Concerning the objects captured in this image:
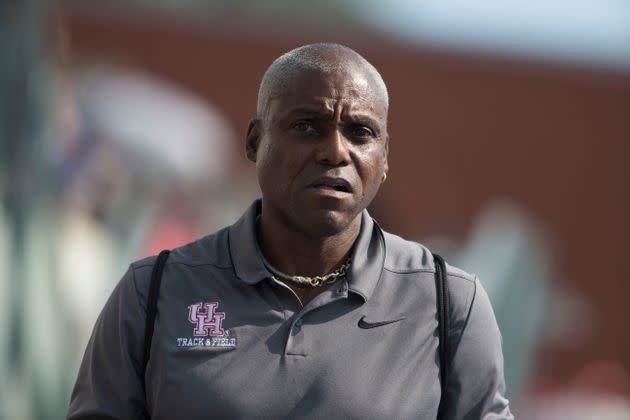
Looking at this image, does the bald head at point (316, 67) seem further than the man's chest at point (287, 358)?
Yes

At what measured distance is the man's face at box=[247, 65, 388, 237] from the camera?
231 centimetres

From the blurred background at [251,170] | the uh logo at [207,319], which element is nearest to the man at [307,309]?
the uh logo at [207,319]

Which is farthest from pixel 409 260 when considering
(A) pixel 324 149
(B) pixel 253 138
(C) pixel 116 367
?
(C) pixel 116 367

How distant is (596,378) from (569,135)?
2098 mm

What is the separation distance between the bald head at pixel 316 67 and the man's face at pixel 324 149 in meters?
0.01

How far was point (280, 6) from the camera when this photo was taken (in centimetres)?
1362

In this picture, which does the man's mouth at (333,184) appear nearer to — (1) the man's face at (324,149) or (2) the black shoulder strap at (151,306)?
(1) the man's face at (324,149)

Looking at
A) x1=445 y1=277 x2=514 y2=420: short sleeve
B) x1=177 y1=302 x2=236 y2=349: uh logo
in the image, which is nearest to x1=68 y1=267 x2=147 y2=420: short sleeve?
x1=177 y1=302 x2=236 y2=349: uh logo

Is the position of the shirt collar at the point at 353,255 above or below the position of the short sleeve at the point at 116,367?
above

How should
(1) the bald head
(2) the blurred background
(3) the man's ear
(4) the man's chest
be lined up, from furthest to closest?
(2) the blurred background < (3) the man's ear < (1) the bald head < (4) the man's chest

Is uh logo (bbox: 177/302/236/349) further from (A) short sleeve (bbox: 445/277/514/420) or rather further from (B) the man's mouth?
(A) short sleeve (bbox: 445/277/514/420)

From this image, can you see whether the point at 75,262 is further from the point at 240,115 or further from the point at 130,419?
the point at 130,419

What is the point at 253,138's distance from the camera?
2.53 meters

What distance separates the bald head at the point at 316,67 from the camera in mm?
2359
